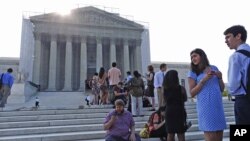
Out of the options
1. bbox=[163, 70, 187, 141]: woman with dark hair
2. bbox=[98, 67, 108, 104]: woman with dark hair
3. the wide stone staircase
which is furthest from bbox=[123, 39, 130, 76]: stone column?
bbox=[163, 70, 187, 141]: woman with dark hair

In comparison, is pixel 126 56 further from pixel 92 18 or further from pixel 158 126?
pixel 158 126

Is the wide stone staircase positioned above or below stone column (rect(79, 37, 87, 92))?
below

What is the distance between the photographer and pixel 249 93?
2959mm

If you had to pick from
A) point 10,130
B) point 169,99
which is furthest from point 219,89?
point 10,130

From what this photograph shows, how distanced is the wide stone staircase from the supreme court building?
32089 millimetres

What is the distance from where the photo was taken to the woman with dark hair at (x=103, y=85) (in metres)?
12.7

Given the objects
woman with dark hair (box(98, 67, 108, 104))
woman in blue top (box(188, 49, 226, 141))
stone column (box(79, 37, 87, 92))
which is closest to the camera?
woman in blue top (box(188, 49, 226, 141))

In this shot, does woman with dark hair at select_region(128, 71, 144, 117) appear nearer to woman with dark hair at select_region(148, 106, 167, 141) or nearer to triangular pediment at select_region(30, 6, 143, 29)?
woman with dark hair at select_region(148, 106, 167, 141)

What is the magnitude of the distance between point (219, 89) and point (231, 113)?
9.03 meters

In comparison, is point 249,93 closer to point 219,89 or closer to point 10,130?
point 219,89

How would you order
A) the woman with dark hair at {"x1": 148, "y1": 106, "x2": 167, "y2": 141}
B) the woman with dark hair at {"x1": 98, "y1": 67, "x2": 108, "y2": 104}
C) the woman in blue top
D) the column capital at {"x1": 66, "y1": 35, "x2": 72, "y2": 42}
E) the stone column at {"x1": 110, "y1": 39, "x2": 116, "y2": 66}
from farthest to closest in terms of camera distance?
the stone column at {"x1": 110, "y1": 39, "x2": 116, "y2": 66}
the column capital at {"x1": 66, "y1": 35, "x2": 72, "y2": 42}
the woman with dark hair at {"x1": 98, "y1": 67, "x2": 108, "y2": 104}
the woman with dark hair at {"x1": 148, "y1": 106, "x2": 167, "y2": 141}
the woman in blue top

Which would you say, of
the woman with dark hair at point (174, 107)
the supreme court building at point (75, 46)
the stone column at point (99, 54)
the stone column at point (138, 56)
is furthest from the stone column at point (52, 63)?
the woman with dark hair at point (174, 107)

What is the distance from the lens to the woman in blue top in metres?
3.38

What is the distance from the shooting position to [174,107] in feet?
16.5
